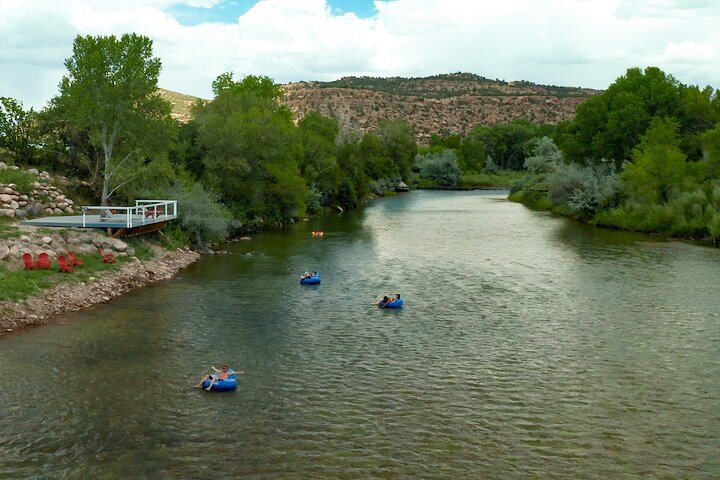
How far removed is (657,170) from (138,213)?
1856 inches

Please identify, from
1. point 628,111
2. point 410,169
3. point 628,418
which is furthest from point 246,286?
point 410,169

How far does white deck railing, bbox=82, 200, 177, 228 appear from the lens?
38594 millimetres

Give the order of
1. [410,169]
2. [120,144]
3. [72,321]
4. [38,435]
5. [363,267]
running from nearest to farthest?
1. [38,435]
2. [72,321]
3. [363,267]
4. [120,144]
5. [410,169]

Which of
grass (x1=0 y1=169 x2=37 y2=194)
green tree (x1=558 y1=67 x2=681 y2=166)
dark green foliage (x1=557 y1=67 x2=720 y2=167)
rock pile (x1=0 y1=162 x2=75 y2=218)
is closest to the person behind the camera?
rock pile (x1=0 y1=162 x2=75 y2=218)

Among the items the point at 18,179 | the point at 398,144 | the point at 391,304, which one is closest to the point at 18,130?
the point at 18,179

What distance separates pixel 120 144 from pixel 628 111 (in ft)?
178

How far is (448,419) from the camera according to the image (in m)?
19.1

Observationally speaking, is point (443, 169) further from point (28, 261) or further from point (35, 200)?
point (28, 261)

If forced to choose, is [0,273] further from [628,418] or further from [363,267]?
[628,418]

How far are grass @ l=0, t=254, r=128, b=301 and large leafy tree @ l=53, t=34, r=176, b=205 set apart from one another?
36.1 ft

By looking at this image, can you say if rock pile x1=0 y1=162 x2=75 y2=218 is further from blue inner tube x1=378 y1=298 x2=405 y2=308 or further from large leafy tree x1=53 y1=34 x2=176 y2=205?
blue inner tube x1=378 y1=298 x2=405 y2=308

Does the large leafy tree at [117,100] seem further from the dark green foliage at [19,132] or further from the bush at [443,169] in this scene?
the bush at [443,169]

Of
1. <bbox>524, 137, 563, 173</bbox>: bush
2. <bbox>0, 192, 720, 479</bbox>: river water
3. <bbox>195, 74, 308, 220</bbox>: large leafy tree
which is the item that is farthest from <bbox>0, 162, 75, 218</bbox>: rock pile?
<bbox>524, 137, 563, 173</bbox>: bush

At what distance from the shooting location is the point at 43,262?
103 ft
